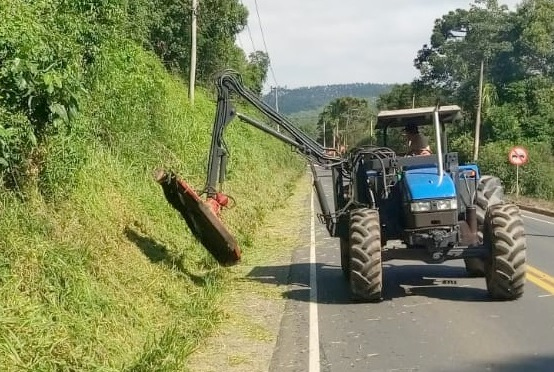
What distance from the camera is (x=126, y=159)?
13031 millimetres

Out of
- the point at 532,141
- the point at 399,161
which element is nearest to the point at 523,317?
the point at 399,161

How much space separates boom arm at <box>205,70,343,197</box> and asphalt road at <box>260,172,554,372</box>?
208cm

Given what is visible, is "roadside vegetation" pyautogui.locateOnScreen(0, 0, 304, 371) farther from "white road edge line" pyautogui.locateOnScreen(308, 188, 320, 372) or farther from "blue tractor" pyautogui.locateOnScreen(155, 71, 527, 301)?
"white road edge line" pyautogui.locateOnScreen(308, 188, 320, 372)

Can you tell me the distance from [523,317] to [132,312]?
185 inches

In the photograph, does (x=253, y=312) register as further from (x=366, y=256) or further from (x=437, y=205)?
(x=437, y=205)

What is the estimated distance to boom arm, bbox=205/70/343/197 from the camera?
1170cm

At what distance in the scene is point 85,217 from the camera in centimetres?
973

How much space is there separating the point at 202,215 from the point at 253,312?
1594mm

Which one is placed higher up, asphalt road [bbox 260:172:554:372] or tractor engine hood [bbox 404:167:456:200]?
tractor engine hood [bbox 404:167:456:200]

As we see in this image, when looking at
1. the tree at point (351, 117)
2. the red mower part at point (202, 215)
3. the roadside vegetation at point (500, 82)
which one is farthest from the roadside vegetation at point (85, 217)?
the tree at point (351, 117)

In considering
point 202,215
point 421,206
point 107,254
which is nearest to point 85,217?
point 107,254

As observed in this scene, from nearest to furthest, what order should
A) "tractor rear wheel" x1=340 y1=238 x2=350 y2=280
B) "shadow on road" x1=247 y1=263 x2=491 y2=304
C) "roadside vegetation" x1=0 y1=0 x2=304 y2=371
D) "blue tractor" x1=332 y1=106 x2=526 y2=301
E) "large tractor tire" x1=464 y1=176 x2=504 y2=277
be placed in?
"roadside vegetation" x1=0 y1=0 x2=304 y2=371 < "blue tractor" x1=332 y1=106 x2=526 y2=301 < "shadow on road" x1=247 y1=263 x2=491 y2=304 < "large tractor tire" x1=464 y1=176 x2=504 y2=277 < "tractor rear wheel" x1=340 y1=238 x2=350 y2=280

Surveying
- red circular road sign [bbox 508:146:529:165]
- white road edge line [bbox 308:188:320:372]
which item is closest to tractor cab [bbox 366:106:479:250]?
white road edge line [bbox 308:188:320:372]

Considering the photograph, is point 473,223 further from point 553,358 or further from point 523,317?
point 553,358
